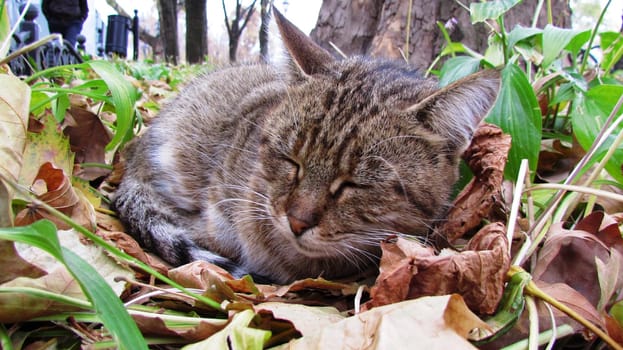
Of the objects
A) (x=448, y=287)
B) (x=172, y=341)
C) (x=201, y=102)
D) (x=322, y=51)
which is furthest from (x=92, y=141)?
(x=448, y=287)

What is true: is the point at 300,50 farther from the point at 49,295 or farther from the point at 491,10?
the point at 49,295

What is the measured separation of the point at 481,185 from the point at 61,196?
4.76 feet

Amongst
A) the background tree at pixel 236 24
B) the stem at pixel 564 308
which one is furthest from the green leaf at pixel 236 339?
the background tree at pixel 236 24

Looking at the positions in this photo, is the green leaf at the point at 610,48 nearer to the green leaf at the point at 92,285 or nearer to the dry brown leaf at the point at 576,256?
the dry brown leaf at the point at 576,256

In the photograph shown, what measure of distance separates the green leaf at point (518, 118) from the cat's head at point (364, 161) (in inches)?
11.1

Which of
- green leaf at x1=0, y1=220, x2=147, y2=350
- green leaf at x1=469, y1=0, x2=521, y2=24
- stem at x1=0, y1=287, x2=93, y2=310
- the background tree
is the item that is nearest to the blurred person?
green leaf at x1=469, y1=0, x2=521, y2=24

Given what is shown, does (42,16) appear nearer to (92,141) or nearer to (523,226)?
(92,141)

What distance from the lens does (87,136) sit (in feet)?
8.30

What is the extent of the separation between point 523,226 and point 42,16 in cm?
808

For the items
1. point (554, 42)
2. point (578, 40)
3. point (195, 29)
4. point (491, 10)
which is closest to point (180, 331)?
point (491, 10)

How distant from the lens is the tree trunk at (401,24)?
13.9ft

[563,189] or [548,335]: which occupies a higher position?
[563,189]

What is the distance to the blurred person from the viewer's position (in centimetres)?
742

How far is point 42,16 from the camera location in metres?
7.62
